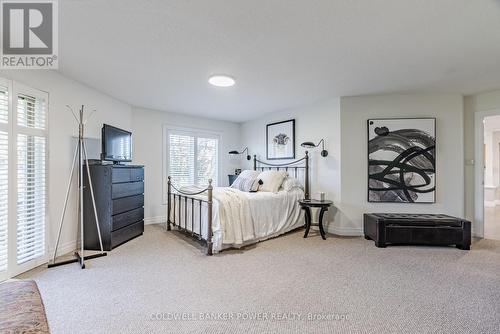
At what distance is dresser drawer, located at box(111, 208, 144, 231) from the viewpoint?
11.5 ft

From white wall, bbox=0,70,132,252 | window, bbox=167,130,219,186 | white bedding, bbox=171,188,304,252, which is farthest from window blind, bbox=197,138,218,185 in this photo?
white wall, bbox=0,70,132,252

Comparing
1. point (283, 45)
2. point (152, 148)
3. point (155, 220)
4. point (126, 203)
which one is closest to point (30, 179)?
point (126, 203)

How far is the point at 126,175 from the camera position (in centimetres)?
374

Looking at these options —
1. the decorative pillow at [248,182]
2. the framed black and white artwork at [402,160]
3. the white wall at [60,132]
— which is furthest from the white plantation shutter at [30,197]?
the framed black and white artwork at [402,160]

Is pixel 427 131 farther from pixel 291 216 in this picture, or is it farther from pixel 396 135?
pixel 291 216

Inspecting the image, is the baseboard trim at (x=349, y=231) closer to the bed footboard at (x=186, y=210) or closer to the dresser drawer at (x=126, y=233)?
the bed footboard at (x=186, y=210)

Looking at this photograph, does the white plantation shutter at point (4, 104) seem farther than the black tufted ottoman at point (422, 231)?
No

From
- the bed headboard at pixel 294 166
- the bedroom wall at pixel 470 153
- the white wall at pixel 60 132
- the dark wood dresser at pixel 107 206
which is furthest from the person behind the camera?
the bed headboard at pixel 294 166

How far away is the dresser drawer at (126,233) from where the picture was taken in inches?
136

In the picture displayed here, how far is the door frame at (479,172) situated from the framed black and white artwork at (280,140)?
301 centimetres

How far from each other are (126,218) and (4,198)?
1.45 m

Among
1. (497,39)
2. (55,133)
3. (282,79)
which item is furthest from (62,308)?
(497,39)

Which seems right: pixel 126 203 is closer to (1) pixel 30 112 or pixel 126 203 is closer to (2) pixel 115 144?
(2) pixel 115 144

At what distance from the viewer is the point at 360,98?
4.19m
